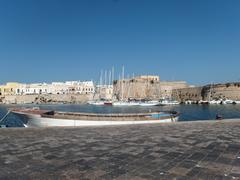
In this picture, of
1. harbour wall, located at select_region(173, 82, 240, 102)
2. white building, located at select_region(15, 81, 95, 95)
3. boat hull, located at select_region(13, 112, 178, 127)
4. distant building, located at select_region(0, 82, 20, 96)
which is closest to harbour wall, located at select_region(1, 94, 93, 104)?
distant building, located at select_region(0, 82, 20, 96)

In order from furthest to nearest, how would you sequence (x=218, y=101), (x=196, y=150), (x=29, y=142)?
(x=218, y=101), (x=29, y=142), (x=196, y=150)

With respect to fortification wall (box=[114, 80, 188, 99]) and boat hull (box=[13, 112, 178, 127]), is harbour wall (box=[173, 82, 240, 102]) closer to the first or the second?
fortification wall (box=[114, 80, 188, 99])

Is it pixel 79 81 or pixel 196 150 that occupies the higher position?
pixel 79 81

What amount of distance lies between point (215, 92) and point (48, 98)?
84980 mm

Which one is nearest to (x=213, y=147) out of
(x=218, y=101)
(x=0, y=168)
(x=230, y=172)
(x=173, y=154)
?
(x=173, y=154)

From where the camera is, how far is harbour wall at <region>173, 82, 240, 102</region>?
89.9 metres

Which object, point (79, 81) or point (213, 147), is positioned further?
point (79, 81)

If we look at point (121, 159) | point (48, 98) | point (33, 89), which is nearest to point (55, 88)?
point (33, 89)

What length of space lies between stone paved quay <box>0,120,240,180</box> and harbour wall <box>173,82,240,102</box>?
300 feet

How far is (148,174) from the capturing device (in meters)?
4.23

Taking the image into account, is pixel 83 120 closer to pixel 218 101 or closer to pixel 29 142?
pixel 29 142

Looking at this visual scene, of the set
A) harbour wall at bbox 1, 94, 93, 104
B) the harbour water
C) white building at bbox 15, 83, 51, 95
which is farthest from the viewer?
white building at bbox 15, 83, 51, 95

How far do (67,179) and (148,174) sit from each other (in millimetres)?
1399

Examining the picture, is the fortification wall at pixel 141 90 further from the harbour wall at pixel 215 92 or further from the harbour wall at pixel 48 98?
the harbour wall at pixel 48 98
